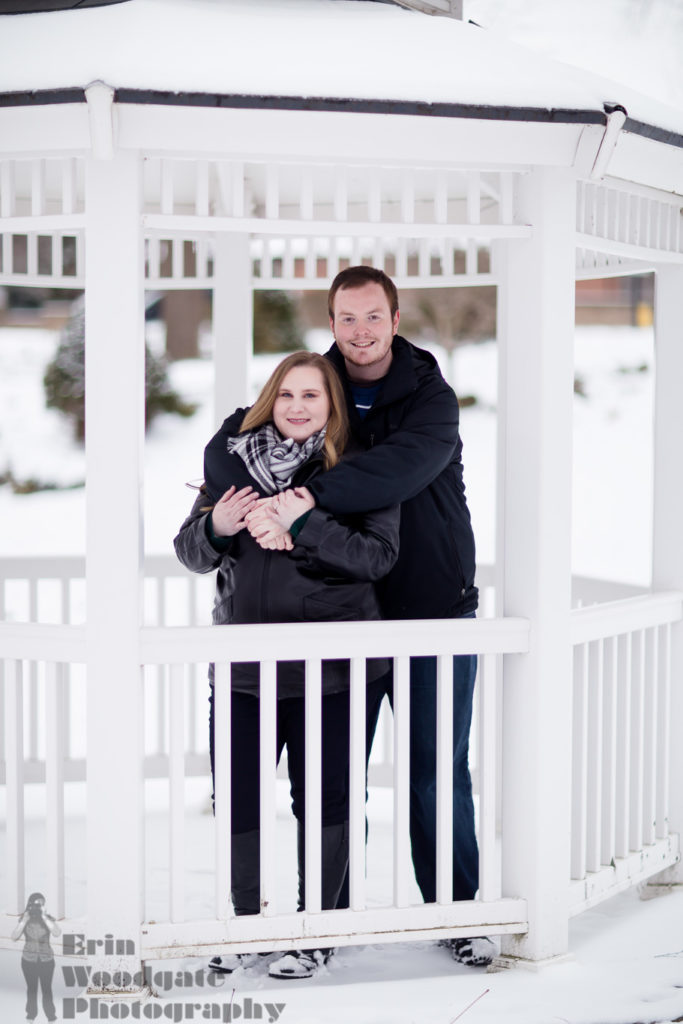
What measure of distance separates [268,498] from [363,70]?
4.59 feet

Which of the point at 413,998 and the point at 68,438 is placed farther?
the point at 68,438

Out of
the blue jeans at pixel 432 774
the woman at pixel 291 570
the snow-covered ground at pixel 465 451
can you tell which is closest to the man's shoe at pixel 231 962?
the woman at pixel 291 570

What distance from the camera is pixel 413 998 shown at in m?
3.93

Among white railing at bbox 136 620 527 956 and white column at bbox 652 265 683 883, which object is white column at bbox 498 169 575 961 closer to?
white railing at bbox 136 620 527 956

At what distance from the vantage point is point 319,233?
13.4 ft

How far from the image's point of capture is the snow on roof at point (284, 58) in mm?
3574

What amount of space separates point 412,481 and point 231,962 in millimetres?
1838

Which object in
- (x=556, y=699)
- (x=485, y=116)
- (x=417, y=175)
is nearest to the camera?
(x=485, y=116)

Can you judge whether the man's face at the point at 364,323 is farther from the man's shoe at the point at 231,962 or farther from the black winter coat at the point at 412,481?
the man's shoe at the point at 231,962

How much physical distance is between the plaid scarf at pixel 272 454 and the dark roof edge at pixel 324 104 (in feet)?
3.48

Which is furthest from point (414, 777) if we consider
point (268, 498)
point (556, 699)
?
point (268, 498)

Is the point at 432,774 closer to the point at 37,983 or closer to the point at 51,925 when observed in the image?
the point at 51,925

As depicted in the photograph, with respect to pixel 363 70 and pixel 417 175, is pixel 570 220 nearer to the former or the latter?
pixel 363 70

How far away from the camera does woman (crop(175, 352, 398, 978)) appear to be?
3846mm
